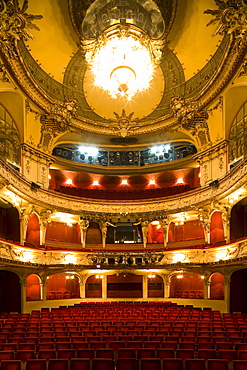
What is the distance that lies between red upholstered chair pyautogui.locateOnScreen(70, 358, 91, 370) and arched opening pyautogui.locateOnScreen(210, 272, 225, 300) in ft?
52.4

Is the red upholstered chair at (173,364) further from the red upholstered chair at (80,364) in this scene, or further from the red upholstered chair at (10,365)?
the red upholstered chair at (10,365)

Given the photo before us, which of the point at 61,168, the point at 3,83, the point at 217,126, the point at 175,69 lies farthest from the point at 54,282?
the point at 175,69

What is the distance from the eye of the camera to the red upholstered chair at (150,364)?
6.01 meters

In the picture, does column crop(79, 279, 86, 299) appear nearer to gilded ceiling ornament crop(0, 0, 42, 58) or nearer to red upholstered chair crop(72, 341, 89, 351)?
gilded ceiling ornament crop(0, 0, 42, 58)

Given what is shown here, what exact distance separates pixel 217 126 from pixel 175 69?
5085mm

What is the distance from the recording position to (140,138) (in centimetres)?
2777

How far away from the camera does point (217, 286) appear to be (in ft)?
68.1

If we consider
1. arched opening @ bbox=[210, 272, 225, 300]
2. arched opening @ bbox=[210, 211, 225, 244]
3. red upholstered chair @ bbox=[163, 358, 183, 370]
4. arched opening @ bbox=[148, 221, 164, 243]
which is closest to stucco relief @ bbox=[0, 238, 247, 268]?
arched opening @ bbox=[210, 272, 225, 300]

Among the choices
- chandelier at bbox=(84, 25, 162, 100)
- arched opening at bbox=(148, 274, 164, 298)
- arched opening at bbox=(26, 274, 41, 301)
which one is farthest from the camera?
arched opening at bbox=(148, 274, 164, 298)

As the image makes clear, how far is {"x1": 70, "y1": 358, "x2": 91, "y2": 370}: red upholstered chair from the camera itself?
6129 mm

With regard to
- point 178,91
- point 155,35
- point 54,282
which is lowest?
point 54,282

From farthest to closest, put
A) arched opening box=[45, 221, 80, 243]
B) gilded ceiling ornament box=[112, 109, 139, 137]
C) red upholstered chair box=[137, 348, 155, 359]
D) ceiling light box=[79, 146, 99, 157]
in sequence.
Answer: ceiling light box=[79, 146, 99, 157] < gilded ceiling ornament box=[112, 109, 139, 137] < arched opening box=[45, 221, 80, 243] < red upholstered chair box=[137, 348, 155, 359]

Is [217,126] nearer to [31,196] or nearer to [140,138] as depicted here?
[140,138]

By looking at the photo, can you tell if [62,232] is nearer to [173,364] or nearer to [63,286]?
[63,286]
